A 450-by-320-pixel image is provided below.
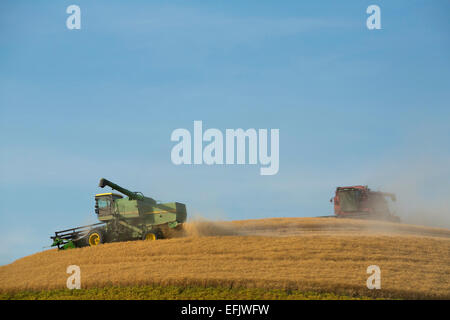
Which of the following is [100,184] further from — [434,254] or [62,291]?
[434,254]

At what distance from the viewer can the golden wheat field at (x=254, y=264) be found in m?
17.2

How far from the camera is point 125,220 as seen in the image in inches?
1115

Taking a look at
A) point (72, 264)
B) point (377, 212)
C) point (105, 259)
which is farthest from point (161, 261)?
point (377, 212)

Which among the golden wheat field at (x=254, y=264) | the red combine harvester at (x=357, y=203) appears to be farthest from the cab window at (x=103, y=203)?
the red combine harvester at (x=357, y=203)

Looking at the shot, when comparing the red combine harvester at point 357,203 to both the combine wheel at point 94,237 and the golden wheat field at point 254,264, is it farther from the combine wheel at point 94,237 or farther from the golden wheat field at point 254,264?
the combine wheel at point 94,237

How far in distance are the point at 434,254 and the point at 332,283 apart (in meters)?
8.81

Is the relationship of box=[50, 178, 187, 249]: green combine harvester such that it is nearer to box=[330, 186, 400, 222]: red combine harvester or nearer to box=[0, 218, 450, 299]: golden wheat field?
box=[0, 218, 450, 299]: golden wheat field

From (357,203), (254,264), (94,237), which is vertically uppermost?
(357,203)

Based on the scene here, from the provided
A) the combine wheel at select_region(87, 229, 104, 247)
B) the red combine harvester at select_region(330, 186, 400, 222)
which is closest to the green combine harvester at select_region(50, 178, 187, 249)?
the combine wheel at select_region(87, 229, 104, 247)

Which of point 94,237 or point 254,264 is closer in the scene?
point 254,264

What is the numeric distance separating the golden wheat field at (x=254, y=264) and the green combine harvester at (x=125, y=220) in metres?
1.41

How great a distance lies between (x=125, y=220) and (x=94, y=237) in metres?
2.51

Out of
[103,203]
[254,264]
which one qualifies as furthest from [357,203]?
[103,203]

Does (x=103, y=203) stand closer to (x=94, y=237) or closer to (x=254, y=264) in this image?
(x=94, y=237)
